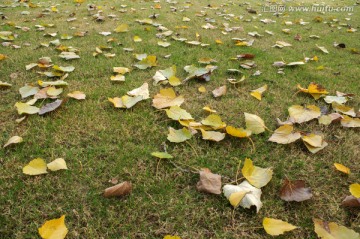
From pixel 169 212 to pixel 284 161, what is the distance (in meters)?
0.73

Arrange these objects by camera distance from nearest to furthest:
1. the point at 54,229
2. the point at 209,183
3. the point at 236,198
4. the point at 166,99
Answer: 1. the point at 54,229
2. the point at 236,198
3. the point at 209,183
4. the point at 166,99

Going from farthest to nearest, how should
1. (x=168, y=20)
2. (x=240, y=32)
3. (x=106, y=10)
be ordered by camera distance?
(x=106, y=10), (x=168, y=20), (x=240, y=32)

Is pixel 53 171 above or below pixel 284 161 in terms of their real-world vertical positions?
above

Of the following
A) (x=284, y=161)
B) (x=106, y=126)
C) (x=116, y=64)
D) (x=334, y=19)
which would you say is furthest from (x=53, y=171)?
(x=334, y=19)

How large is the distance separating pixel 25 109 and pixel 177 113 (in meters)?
1.01

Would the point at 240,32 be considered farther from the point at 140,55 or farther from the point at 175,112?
the point at 175,112

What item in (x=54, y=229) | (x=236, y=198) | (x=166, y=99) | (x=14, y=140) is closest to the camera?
(x=54, y=229)

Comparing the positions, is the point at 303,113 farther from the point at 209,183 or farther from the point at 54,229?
the point at 54,229

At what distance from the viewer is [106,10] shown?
16.5 feet

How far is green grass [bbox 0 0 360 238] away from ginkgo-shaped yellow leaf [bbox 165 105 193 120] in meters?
0.06

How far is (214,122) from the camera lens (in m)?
1.85

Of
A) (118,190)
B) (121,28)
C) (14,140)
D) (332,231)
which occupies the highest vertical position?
(121,28)

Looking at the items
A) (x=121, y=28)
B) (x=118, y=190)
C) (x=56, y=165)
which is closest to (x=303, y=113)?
(x=118, y=190)

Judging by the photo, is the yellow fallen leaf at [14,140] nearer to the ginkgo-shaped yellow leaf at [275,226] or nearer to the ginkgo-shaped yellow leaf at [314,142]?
the ginkgo-shaped yellow leaf at [275,226]
